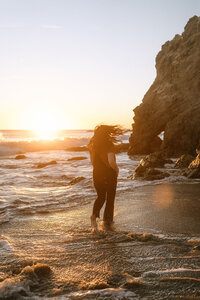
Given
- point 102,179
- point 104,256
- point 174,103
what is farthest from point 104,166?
point 174,103

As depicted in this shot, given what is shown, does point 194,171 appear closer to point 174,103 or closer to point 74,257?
point 74,257

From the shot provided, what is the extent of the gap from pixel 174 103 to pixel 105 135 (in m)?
19.6

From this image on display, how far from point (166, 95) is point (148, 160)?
12.1 m

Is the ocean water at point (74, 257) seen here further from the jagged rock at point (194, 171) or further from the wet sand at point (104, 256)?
the jagged rock at point (194, 171)

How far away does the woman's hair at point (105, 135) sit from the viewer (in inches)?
189

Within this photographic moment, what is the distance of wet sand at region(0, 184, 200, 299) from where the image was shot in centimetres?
265

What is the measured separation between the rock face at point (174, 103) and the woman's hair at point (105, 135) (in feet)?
57.5

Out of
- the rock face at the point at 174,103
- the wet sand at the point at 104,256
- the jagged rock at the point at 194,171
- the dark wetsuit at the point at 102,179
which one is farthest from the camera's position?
the rock face at the point at 174,103

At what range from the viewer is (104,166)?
16.1 ft

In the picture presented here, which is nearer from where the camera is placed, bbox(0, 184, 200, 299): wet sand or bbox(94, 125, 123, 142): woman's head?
bbox(0, 184, 200, 299): wet sand

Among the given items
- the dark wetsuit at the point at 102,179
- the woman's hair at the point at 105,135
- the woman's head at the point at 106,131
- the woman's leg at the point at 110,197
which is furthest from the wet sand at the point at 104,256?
the woman's head at the point at 106,131

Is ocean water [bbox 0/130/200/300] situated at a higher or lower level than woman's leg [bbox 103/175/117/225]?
lower

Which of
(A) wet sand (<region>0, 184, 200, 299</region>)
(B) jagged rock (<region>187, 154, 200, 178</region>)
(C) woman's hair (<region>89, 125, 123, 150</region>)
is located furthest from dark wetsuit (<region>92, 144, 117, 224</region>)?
(B) jagged rock (<region>187, 154, 200, 178</region>)

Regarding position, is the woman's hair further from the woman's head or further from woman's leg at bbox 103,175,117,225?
woman's leg at bbox 103,175,117,225
